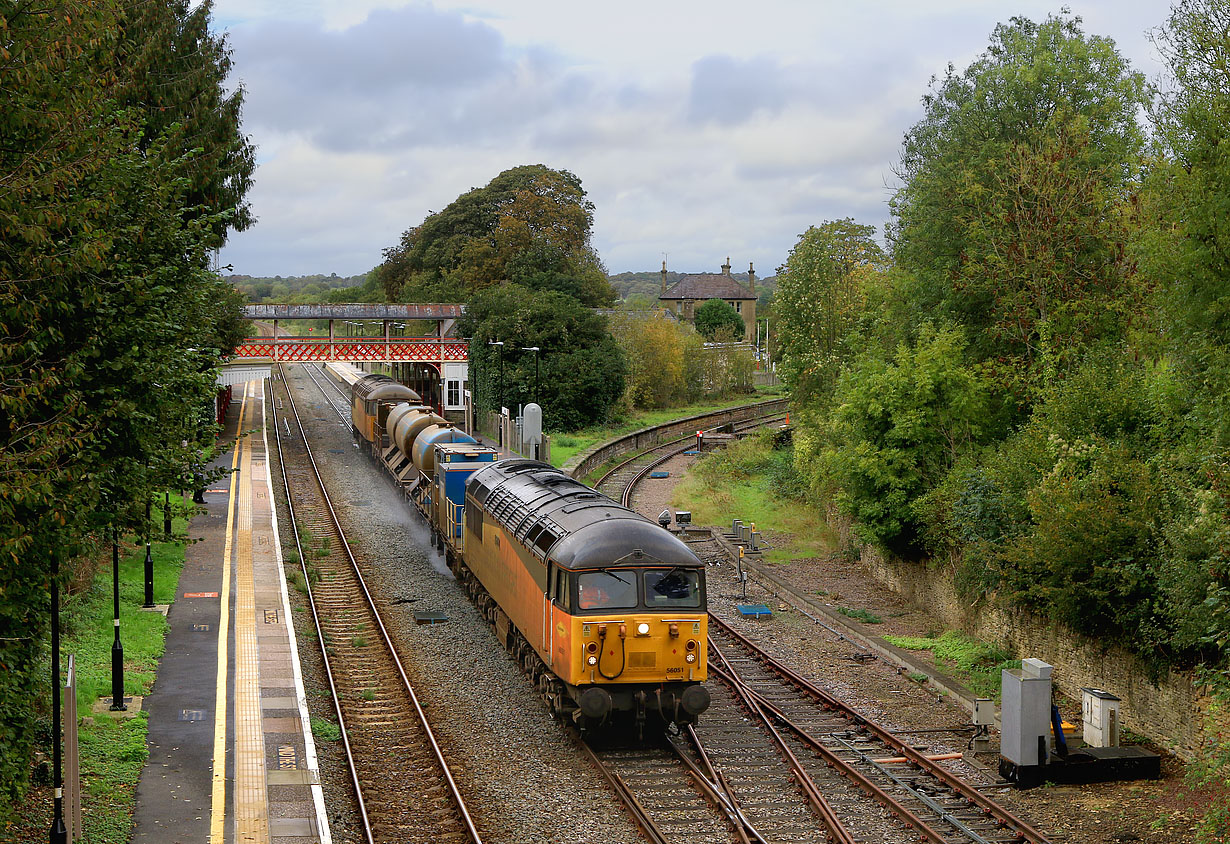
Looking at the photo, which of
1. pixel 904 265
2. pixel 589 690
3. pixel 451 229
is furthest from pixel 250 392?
pixel 589 690

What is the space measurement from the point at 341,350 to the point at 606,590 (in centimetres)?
4127

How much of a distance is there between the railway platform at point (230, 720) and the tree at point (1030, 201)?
674 inches

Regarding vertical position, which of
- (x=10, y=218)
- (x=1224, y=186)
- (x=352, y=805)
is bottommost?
(x=352, y=805)

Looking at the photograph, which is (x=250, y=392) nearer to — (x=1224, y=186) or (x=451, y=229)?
(x=451, y=229)

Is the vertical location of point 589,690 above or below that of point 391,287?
below

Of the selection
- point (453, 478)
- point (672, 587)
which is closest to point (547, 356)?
point (453, 478)

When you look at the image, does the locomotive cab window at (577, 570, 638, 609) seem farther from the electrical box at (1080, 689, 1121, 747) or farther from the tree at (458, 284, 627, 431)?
the tree at (458, 284, 627, 431)

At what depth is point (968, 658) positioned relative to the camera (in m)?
20.8

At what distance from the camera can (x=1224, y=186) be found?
55.2ft

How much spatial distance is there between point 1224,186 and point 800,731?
10711 mm

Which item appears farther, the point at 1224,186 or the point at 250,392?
the point at 250,392

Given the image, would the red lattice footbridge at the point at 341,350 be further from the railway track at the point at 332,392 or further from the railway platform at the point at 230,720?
the railway platform at the point at 230,720

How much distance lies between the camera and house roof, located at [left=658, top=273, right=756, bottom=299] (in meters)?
116

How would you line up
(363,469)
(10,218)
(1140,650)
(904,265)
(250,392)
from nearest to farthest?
(10,218)
(1140,650)
(904,265)
(363,469)
(250,392)
